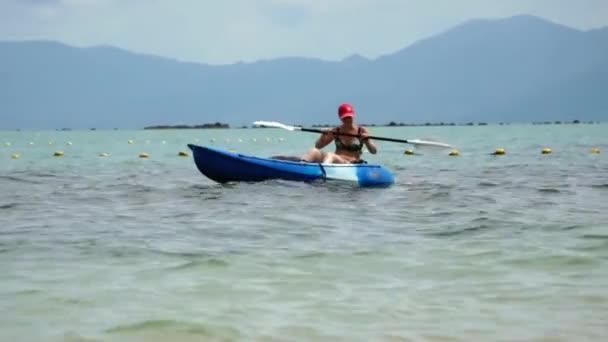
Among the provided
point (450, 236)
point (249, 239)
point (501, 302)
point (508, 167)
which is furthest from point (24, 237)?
point (508, 167)

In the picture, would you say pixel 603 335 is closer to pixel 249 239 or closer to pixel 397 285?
pixel 397 285

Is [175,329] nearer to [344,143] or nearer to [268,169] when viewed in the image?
[268,169]

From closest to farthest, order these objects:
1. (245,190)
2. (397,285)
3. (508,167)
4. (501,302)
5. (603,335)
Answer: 1. (603,335)
2. (501,302)
3. (397,285)
4. (245,190)
5. (508,167)

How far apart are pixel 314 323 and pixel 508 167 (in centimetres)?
1990

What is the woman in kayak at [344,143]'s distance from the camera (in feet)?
55.2

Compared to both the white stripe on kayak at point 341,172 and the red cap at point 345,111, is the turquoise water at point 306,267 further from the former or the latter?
the red cap at point 345,111

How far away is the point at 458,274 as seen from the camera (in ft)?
25.9

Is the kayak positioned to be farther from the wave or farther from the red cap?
the wave

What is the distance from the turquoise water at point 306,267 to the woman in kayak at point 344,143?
4.84 ft

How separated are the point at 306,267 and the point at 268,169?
26.2ft

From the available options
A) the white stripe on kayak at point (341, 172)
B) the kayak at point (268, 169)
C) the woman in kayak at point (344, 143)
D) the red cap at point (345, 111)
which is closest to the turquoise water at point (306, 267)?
the kayak at point (268, 169)

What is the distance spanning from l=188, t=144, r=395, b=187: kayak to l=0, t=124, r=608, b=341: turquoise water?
68cm

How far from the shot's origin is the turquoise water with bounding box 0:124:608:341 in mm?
6215

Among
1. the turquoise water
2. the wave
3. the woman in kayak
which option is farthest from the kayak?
the wave
